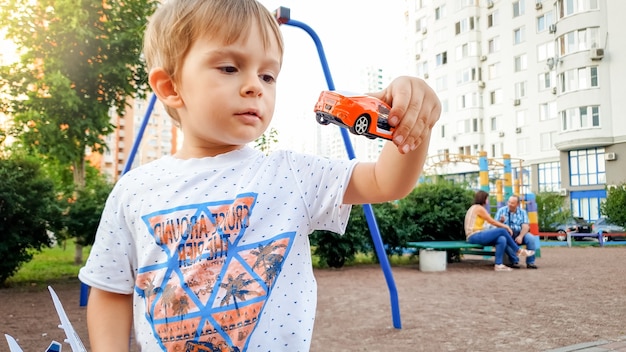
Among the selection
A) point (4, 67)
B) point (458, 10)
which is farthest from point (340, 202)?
point (458, 10)

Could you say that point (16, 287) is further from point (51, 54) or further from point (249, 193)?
point (249, 193)

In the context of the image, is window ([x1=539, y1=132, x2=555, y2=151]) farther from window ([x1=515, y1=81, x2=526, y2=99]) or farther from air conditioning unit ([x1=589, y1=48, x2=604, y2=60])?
air conditioning unit ([x1=589, y1=48, x2=604, y2=60])

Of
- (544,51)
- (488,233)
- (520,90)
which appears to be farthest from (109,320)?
(520,90)

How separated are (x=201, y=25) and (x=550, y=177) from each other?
1593 centimetres

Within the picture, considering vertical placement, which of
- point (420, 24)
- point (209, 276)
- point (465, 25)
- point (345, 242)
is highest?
point (465, 25)

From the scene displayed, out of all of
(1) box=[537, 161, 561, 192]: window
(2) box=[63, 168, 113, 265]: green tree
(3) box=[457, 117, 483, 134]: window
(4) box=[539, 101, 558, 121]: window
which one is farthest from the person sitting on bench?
(3) box=[457, 117, 483, 134]: window

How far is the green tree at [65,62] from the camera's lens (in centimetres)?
795

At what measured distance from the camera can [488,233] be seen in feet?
26.4

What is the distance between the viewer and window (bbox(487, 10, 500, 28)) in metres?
26.2

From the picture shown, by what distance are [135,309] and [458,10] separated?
27630 millimetres

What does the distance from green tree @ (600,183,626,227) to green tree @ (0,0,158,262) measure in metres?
6.92

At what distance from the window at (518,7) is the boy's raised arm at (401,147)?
77.6 feet

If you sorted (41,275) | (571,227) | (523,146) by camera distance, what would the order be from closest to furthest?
(41,275), (571,227), (523,146)

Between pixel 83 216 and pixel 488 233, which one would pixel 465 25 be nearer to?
pixel 488 233
